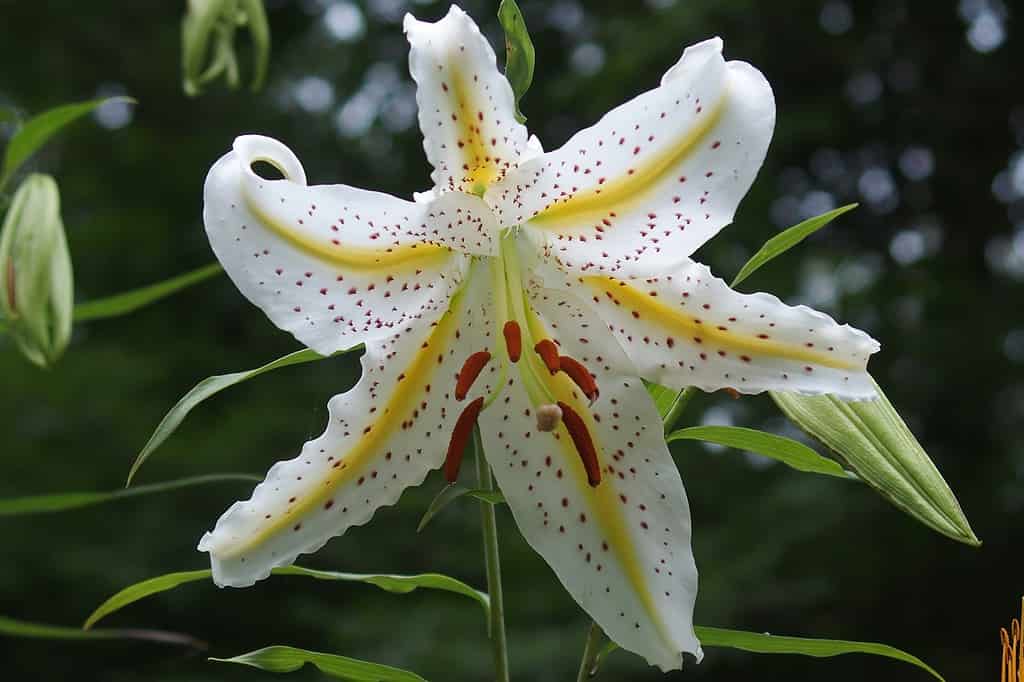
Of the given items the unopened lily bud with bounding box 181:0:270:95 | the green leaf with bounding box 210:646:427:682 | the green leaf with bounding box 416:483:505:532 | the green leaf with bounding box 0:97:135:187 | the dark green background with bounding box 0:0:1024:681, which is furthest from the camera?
the dark green background with bounding box 0:0:1024:681

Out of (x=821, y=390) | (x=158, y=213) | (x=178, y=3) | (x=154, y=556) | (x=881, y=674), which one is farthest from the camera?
(x=178, y=3)

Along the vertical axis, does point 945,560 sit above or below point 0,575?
above

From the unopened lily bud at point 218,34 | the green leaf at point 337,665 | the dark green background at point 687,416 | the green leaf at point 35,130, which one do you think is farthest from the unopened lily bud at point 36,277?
the dark green background at point 687,416

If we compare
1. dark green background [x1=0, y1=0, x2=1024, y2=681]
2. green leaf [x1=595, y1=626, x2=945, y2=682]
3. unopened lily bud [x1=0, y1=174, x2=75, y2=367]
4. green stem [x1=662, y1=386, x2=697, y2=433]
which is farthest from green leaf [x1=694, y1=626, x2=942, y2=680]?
dark green background [x1=0, y1=0, x2=1024, y2=681]

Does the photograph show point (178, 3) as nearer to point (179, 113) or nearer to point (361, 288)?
point (179, 113)

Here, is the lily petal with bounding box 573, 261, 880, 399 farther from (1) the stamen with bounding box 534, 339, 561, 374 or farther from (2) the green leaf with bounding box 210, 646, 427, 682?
(2) the green leaf with bounding box 210, 646, 427, 682

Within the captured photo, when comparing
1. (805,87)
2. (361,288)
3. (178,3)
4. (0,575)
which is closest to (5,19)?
(178,3)
